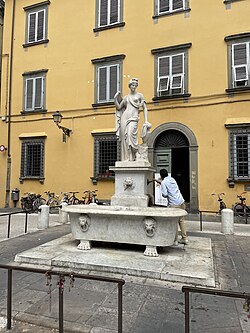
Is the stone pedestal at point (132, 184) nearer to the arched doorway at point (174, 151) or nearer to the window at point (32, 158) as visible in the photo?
the arched doorway at point (174, 151)

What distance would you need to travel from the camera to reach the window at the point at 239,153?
403 inches

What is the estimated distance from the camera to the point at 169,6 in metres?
11.8

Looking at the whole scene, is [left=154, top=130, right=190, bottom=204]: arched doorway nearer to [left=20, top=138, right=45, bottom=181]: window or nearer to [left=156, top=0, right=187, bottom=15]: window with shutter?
[left=156, top=0, right=187, bottom=15]: window with shutter

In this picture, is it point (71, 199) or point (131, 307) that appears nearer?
point (131, 307)

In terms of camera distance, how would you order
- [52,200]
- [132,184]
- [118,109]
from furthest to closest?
[52,200], [118,109], [132,184]

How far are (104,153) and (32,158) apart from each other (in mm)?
4067

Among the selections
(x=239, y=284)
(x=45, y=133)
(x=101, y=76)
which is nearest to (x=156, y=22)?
(x=101, y=76)

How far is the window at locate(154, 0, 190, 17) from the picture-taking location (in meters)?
11.6

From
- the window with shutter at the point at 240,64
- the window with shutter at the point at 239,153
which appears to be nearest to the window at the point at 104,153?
the window with shutter at the point at 239,153

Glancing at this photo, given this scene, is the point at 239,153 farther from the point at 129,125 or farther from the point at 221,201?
the point at 129,125

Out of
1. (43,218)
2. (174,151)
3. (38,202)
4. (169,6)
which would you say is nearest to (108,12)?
(169,6)

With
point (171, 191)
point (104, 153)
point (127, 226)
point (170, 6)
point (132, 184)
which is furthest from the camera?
point (104, 153)

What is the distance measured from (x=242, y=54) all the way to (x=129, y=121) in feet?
23.5

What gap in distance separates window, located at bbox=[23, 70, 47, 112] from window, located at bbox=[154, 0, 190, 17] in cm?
631
